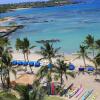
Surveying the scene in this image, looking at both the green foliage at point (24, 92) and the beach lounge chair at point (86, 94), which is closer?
the green foliage at point (24, 92)

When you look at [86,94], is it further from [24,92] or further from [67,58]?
[67,58]

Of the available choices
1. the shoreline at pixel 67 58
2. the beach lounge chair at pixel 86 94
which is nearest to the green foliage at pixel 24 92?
the beach lounge chair at pixel 86 94

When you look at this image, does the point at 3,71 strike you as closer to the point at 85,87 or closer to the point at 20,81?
the point at 20,81

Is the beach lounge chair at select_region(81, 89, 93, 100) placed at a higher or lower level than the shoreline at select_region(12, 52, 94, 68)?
higher

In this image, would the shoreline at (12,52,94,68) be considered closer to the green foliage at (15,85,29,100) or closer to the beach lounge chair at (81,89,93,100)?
the beach lounge chair at (81,89,93,100)

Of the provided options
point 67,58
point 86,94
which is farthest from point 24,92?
point 67,58

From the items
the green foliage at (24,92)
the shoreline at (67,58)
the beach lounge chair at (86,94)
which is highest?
the green foliage at (24,92)

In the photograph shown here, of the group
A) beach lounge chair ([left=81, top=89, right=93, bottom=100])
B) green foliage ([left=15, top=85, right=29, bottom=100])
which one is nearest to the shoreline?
beach lounge chair ([left=81, top=89, right=93, bottom=100])

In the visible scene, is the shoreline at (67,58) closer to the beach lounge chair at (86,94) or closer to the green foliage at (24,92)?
the beach lounge chair at (86,94)

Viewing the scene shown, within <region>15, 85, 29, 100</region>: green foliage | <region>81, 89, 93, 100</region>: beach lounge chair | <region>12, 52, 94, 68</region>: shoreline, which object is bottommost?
<region>12, 52, 94, 68</region>: shoreline

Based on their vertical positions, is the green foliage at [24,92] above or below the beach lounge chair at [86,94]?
above

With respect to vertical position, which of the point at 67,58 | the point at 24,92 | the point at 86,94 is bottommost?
the point at 67,58

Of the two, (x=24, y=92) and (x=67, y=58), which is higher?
(x=24, y=92)
